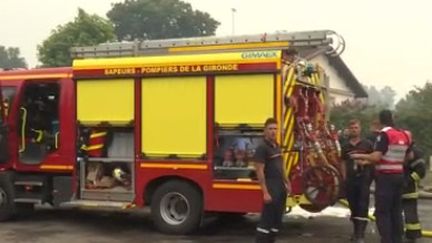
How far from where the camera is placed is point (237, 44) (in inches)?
407

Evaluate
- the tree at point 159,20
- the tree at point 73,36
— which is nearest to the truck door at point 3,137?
the tree at point 73,36

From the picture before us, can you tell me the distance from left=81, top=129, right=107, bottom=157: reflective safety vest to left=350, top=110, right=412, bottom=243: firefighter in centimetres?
400

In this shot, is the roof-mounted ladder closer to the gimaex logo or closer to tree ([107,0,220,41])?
the gimaex logo

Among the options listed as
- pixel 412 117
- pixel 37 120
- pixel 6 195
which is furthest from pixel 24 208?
pixel 412 117

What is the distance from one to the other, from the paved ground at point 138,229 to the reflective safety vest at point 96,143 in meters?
1.15

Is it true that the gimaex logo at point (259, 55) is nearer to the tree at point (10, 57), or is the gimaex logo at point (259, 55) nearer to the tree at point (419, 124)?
the tree at point (419, 124)

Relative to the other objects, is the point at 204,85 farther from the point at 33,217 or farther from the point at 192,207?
the point at 33,217

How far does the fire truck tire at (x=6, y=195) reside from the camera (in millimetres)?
11039

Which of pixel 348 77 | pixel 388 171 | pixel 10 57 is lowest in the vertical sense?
pixel 388 171

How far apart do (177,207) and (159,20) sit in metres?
68.4

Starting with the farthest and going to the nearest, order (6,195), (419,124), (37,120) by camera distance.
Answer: (419,124) < (37,120) < (6,195)

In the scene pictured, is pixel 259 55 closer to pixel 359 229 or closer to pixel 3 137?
pixel 359 229

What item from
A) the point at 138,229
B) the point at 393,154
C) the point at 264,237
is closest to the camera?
the point at 264,237

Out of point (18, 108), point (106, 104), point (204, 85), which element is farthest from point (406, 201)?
point (18, 108)
